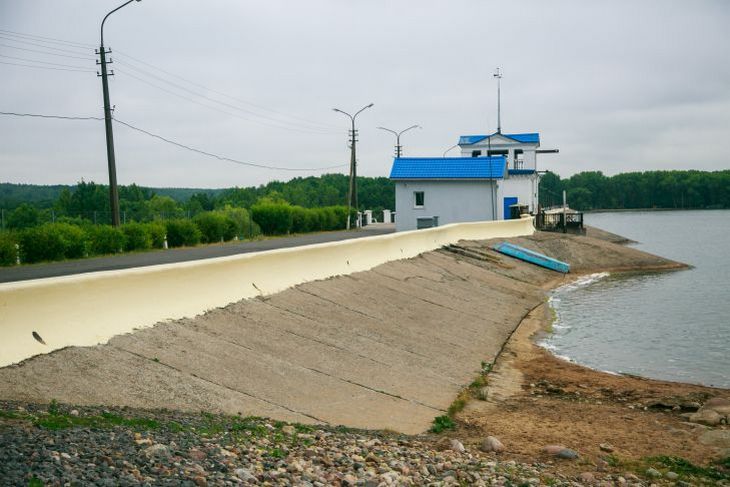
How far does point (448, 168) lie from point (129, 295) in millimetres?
41033

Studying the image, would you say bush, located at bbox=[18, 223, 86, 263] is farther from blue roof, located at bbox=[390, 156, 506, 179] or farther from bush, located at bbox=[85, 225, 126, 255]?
blue roof, located at bbox=[390, 156, 506, 179]

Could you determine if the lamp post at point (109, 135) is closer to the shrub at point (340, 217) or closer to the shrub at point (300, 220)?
the shrub at point (300, 220)

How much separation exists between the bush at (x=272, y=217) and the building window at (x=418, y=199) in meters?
8.26

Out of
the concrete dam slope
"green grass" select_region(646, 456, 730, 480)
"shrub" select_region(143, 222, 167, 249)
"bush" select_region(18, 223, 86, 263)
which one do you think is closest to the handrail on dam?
the concrete dam slope

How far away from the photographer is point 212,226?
41.5 meters

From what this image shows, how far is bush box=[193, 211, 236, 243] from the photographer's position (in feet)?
135

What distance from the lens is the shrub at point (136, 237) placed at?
111 feet

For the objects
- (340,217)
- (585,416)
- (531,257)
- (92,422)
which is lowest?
(531,257)

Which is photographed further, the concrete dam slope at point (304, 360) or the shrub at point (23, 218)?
the shrub at point (23, 218)

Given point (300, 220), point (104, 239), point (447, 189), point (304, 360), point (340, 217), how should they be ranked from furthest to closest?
point (340, 217)
point (300, 220)
point (447, 189)
point (104, 239)
point (304, 360)

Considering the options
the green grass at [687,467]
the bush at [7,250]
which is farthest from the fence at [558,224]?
the green grass at [687,467]

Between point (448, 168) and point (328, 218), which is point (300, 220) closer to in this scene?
point (328, 218)

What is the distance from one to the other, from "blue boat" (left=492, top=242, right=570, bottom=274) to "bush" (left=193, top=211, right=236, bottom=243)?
14543 mm

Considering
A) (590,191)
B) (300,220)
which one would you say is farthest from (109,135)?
(590,191)
